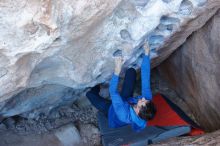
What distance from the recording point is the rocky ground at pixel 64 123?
13.3ft

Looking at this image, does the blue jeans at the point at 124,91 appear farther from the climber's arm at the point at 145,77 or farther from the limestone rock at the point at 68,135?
the limestone rock at the point at 68,135

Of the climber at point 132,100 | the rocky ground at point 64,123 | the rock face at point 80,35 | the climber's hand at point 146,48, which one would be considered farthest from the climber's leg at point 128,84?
the rocky ground at point 64,123

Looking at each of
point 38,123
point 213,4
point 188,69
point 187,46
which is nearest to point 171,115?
point 188,69

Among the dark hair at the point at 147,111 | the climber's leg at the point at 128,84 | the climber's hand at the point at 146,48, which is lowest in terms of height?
the dark hair at the point at 147,111

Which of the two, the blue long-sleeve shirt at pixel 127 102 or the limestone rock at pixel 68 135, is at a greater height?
the blue long-sleeve shirt at pixel 127 102

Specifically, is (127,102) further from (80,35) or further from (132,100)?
(80,35)

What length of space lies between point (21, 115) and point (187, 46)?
6.68ft

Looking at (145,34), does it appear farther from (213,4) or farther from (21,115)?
(21,115)

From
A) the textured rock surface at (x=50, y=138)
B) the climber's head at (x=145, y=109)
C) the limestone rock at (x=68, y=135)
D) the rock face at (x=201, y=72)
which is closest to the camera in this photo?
the climber's head at (x=145, y=109)

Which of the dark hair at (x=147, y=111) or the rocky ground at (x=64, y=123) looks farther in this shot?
the rocky ground at (x=64, y=123)

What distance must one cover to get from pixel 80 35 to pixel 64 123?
1842mm

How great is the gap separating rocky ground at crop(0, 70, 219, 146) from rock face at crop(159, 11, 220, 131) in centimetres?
30

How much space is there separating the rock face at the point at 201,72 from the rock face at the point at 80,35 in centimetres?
12

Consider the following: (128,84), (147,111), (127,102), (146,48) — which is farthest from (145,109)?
(146,48)
